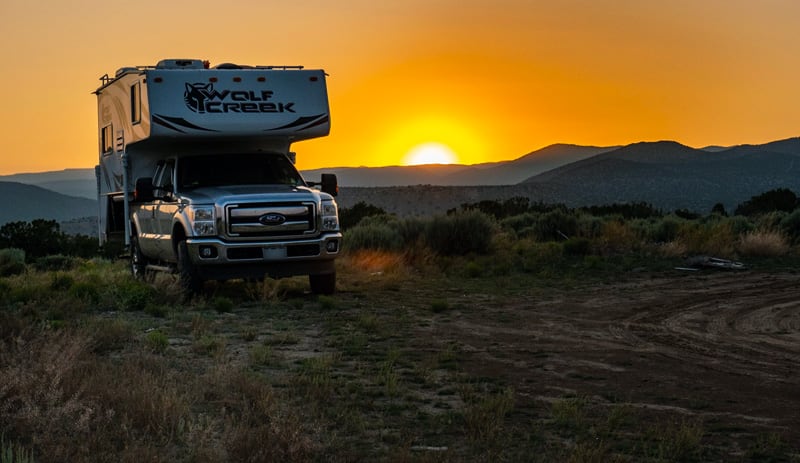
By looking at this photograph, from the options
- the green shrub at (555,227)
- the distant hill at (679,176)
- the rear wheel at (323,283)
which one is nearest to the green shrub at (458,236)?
the green shrub at (555,227)

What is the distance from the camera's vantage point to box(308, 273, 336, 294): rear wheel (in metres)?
17.1

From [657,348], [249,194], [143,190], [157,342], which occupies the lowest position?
[657,348]

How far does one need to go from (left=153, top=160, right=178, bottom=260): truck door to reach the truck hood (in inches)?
17.9

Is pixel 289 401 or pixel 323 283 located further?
pixel 323 283

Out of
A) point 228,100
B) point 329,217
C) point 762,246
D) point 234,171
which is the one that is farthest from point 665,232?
point 228,100

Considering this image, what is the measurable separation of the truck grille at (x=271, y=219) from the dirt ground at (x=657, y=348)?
9.33 feet

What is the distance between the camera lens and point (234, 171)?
56.4ft

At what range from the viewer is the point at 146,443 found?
7137 millimetres

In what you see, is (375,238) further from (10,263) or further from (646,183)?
(646,183)

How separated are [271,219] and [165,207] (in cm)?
227

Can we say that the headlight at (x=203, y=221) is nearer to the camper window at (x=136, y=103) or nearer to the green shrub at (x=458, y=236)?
the camper window at (x=136, y=103)

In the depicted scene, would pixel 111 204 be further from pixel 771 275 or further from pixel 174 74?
pixel 771 275

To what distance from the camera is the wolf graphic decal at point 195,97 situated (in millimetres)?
17031

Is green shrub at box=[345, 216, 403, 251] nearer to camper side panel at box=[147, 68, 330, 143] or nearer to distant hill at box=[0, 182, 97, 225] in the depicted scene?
camper side panel at box=[147, 68, 330, 143]
